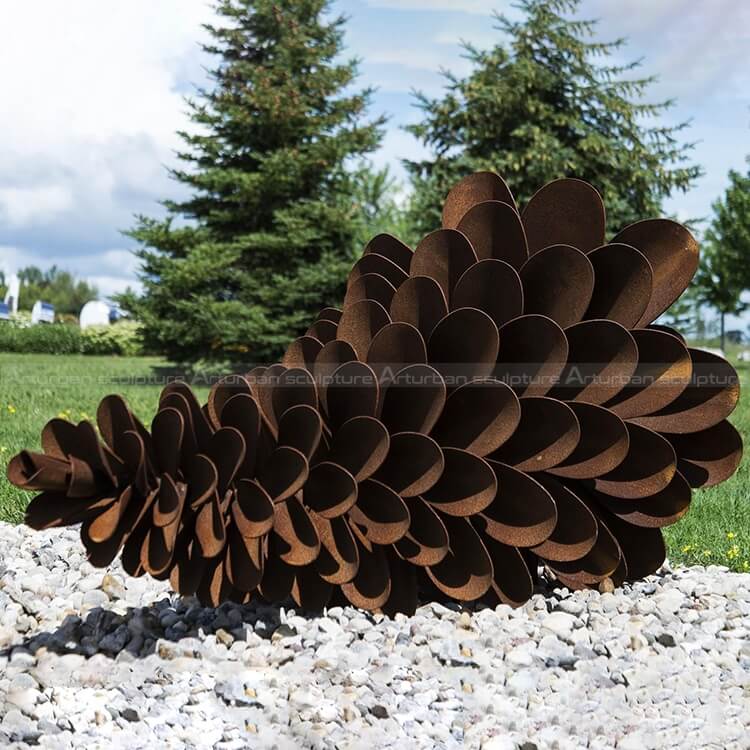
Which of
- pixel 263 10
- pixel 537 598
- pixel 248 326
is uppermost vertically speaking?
pixel 263 10

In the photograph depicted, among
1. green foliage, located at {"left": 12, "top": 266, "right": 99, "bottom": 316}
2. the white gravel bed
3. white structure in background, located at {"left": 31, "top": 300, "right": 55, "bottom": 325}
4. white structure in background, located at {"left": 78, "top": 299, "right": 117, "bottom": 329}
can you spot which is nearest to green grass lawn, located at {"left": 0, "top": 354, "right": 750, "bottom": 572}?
the white gravel bed

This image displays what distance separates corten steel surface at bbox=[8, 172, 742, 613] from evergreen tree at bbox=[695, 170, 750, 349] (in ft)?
80.7

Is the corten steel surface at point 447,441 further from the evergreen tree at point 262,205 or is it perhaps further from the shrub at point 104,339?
the shrub at point 104,339

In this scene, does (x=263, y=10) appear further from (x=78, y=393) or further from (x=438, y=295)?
(x=438, y=295)

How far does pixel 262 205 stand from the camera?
51.7 feet

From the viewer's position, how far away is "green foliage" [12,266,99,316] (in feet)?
205

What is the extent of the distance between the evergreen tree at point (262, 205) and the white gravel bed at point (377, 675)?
476 inches

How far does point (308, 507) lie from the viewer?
2.77 meters

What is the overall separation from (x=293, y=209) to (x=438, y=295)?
12.5 metres

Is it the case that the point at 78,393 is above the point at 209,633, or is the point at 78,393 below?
above

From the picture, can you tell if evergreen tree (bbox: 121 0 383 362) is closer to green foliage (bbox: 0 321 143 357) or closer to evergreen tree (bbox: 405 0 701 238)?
evergreen tree (bbox: 405 0 701 238)

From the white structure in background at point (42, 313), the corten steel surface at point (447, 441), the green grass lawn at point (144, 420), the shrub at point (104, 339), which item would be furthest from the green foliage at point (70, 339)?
the corten steel surface at point (447, 441)

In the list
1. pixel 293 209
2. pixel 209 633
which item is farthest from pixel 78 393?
pixel 209 633

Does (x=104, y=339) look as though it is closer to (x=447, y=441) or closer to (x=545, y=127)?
(x=545, y=127)
